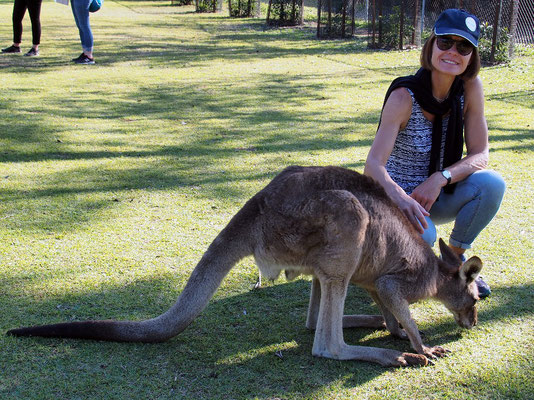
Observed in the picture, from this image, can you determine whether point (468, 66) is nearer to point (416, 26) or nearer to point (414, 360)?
point (414, 360)

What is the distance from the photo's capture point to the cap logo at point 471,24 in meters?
2.71

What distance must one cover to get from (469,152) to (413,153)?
281 millimetres

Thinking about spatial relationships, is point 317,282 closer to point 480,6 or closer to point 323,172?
point 323,172

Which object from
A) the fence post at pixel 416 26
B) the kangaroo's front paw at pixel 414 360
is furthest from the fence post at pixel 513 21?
the kangaroo's front paw at pixel 414 360

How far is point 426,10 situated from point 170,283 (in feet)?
38.6

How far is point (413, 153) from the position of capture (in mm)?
3006

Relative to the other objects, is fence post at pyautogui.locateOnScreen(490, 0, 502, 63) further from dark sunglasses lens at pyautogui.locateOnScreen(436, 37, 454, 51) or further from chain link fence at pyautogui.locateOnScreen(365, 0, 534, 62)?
dark sunglasses lens at pyautogui.locateOnScreen(436, 37, 454, 51)

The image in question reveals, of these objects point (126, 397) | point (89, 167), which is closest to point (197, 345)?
point (126, 397)

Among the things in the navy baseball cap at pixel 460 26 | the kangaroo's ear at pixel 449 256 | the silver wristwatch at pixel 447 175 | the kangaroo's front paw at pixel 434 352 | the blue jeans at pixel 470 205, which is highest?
the navy baseball cap at pixel 460 26

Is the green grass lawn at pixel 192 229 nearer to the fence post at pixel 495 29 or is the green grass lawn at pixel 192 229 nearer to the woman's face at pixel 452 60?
the fence post at pixel 495 29

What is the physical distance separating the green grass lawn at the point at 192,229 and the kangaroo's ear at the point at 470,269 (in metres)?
0.26

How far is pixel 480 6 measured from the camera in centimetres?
1047

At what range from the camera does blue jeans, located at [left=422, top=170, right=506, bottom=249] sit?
9.50 feet

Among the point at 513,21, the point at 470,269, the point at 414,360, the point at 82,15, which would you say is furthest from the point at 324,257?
the point at 513,21
